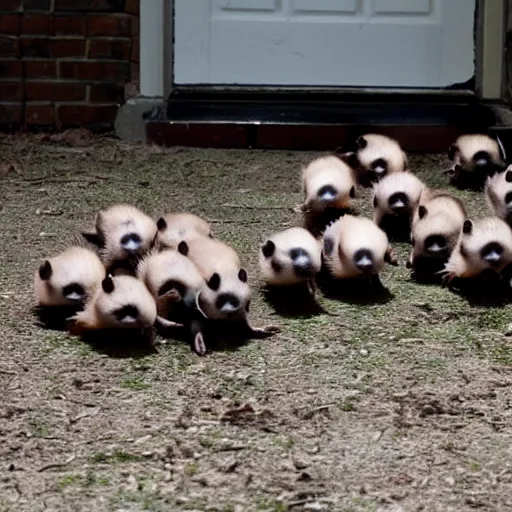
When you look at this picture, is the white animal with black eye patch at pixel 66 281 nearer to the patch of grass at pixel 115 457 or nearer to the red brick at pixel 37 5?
the patch of grass at pixel 115 457

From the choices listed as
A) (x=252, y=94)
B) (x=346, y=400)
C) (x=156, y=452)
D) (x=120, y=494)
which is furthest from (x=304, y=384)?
(x=252, y=94)

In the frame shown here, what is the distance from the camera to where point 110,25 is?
Answer: 528cm

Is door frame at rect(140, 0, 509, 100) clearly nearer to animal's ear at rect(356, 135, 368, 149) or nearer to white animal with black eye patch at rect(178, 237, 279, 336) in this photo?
animal's ear at rect(356, 135, 368, 149)

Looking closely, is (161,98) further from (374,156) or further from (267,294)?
(267,294)

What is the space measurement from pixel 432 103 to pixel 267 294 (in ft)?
7.32

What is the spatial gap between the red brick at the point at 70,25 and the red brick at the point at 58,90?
25 cm

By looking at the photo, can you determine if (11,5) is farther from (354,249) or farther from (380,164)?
(354,249)

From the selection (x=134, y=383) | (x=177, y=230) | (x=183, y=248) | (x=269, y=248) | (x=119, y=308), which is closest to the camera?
(x=134, y=383)

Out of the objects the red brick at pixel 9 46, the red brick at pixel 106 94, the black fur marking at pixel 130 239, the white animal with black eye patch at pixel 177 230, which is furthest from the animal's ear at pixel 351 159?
the red brick at pixel 9 46

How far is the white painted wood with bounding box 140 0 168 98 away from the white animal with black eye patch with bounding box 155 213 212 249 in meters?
1.97

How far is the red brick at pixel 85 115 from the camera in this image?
5.36 m

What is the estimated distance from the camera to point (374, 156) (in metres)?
4.27

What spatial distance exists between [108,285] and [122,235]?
46 cm

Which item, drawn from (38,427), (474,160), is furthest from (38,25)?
(38,427)
